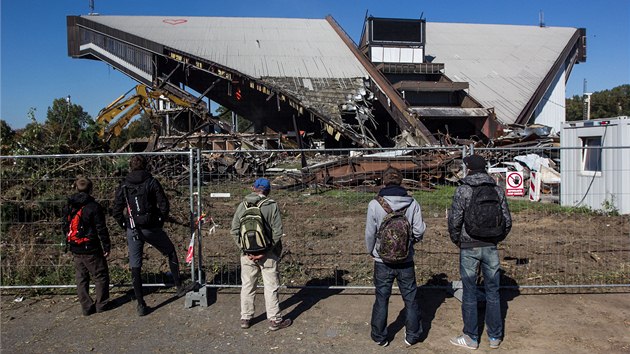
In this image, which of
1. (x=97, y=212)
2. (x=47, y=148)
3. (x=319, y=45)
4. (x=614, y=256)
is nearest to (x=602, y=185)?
(x=614, y=256)

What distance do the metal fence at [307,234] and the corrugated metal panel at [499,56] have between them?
12754mm

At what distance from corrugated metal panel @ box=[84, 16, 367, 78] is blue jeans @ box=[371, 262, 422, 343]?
2116cm

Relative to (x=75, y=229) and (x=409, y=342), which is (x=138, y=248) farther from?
(x=409, y=342)

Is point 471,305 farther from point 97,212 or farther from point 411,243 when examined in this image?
point 97,212

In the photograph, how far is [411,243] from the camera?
4660 millimetres

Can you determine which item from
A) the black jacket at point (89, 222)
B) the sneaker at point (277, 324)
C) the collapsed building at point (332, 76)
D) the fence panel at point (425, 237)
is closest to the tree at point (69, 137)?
the fence panel at point (425, 237)

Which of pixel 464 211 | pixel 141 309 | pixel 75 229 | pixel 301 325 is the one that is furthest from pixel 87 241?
pixel 464 211

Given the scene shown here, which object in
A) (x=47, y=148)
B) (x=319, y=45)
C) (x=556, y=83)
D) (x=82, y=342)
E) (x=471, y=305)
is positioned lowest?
(x=82, y=342)

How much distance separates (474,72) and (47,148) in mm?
25026

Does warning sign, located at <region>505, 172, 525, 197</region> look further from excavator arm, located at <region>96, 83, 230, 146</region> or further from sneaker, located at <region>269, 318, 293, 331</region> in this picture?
excavator arm, located at <region>96, 83, 230, 146</region>

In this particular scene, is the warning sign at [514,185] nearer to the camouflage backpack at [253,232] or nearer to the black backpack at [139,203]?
the camouflage backpack at [253,232]

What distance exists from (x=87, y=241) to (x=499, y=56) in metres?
32.2

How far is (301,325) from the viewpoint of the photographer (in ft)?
17.7

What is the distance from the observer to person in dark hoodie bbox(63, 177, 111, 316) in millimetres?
5637
